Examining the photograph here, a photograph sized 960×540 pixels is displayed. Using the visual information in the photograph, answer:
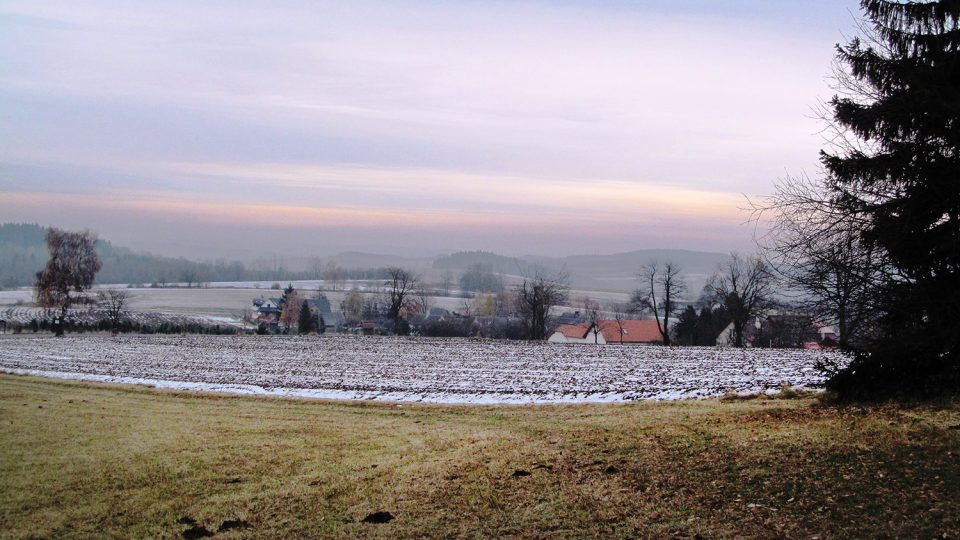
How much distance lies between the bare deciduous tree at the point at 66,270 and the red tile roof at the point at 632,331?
60.4m

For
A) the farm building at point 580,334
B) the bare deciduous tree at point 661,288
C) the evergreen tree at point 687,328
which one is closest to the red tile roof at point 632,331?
the farm building at point 580,334

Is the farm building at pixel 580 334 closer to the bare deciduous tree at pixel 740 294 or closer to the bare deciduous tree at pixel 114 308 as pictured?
the bare deciduous tree at pixel 740 294

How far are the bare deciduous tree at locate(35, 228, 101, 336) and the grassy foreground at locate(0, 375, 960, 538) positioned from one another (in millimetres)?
68557

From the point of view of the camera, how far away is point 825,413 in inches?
563

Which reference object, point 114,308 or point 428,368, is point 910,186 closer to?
point 428,368

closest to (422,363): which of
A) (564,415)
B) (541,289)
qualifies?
(564,415)

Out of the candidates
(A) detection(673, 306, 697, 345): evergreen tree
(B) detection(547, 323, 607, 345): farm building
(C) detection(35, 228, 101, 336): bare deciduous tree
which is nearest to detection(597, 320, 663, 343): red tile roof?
(B) detection(547, 323, 607, 345): farm building

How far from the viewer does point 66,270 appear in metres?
79.6

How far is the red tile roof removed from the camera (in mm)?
89500

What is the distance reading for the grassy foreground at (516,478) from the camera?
8875 millimetres

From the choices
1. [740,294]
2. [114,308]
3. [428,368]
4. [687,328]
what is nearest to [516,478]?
[428,368]

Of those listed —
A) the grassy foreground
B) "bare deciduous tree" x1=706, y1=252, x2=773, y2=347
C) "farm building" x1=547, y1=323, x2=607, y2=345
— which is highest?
"bare deciduous tree" x1=706, y1=252, x2=773, y2=347

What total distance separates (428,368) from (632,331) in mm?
58822

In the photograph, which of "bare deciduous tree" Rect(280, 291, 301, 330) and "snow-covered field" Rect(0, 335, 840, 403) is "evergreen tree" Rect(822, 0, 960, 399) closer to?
"snow-covered field" Rect(0, 335, 840, 403)
